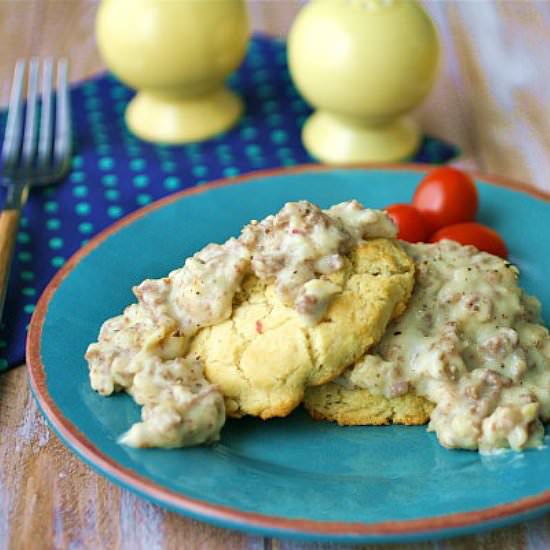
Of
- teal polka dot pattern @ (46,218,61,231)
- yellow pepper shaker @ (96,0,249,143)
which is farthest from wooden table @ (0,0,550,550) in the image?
teal polka dot pattern @ (46,218,61,231)

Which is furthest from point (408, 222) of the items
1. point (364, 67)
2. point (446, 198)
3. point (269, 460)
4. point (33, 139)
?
point (33, 139)

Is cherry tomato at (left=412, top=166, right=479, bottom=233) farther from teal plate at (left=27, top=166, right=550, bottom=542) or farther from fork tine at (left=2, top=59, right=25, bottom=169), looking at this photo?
fork tine at (left=2, top=59, right=25, bottom=169)

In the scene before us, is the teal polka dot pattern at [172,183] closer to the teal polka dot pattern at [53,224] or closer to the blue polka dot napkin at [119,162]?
the blue polka dot napkin at [119,162]

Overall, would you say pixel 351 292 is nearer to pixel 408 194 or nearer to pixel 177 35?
pixel 408 194

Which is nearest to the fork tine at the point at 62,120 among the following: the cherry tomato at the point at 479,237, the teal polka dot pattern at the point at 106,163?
the teal polka dot pattern at the point at 106,163

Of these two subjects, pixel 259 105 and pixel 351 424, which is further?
pixel 259 105

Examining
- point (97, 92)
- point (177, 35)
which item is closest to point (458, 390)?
point (177, 35)
